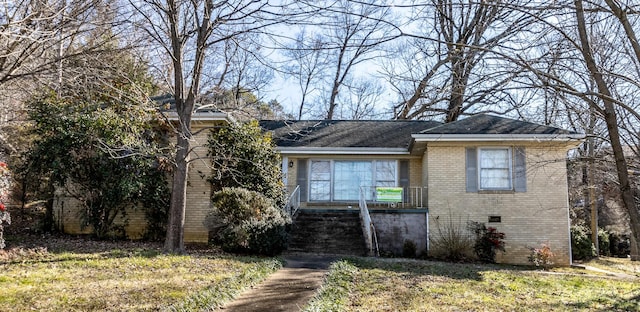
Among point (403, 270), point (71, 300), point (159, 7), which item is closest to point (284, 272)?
point (403, 270)

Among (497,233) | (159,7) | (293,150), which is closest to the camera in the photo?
(159,7)

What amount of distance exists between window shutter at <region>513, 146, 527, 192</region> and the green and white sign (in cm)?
369

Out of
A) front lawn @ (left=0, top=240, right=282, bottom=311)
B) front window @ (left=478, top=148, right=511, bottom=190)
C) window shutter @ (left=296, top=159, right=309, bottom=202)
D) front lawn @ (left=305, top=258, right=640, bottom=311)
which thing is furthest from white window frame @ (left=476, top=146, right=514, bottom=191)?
front lawn @ (left=0, top=240, right=282, bottom=311)

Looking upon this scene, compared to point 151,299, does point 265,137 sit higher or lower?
higher

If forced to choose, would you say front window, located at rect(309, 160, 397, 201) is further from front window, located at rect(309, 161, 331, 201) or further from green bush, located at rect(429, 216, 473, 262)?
green bush, located at rect(429, 216, 473, 262)

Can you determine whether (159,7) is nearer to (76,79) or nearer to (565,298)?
(76,79)

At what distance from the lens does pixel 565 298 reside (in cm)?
861

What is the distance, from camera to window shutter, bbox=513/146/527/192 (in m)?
15.3

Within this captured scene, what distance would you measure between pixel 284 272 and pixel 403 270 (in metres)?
2.82

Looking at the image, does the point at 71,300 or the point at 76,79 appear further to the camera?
the point at 76,79

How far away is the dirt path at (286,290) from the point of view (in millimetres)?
6973

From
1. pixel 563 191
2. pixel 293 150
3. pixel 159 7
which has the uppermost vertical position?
pixel 159 7

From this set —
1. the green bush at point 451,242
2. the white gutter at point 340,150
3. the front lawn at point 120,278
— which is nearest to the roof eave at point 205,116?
the white gutter at point 340,150

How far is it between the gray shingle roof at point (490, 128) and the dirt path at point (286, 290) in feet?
21.1
